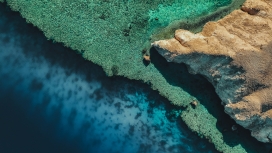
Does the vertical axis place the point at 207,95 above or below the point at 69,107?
above

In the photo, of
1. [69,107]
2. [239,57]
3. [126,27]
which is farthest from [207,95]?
[69,107]

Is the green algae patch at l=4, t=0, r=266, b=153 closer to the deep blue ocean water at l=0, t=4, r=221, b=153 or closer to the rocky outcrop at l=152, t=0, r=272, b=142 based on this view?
the deep blue ocean water at l=0, t=4, r=221, b=153

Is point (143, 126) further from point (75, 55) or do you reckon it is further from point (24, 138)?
point (24, 138)

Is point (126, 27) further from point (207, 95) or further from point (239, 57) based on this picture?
point (239, 57)

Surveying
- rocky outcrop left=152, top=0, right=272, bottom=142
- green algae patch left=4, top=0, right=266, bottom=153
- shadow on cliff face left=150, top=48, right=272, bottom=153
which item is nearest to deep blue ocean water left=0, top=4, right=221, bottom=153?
green algae patch left=4, top=0, right=266, bottom=153

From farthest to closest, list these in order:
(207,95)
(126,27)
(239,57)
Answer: (207,95) < (126,27) < (239,57)
